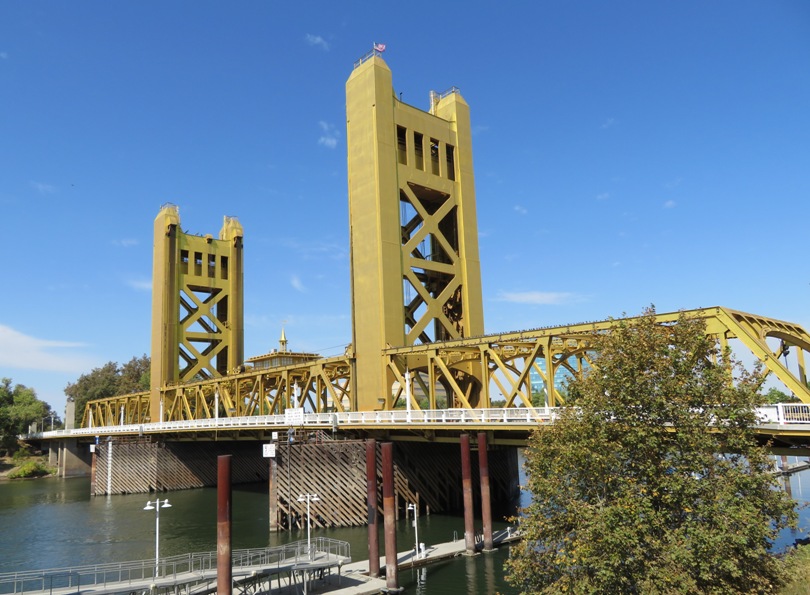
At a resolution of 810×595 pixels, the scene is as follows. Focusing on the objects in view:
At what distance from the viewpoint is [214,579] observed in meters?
25.1

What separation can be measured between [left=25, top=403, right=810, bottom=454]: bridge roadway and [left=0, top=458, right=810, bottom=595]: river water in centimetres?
583

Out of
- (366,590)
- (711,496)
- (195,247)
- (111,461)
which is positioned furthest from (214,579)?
(195,247)

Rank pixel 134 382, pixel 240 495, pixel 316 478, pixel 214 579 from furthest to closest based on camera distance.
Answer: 1. pixel 134 382
2. pixel 240 495
3. pixel 316 478
4. pixel 214 579

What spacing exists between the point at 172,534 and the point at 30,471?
199ft

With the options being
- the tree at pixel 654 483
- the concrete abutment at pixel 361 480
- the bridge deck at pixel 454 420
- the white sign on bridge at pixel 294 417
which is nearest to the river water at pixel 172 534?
the concrete abutment at pixel 361 480

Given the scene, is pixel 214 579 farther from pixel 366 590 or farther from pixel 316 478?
pixel 316 478

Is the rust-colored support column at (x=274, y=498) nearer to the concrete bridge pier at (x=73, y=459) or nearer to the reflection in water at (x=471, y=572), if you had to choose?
the reflection in water at (x=471, y=572)

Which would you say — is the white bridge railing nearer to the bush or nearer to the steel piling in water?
the steel piling in water

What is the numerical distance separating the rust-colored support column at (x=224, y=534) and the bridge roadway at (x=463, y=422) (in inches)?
505

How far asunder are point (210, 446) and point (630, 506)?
66.9 meters

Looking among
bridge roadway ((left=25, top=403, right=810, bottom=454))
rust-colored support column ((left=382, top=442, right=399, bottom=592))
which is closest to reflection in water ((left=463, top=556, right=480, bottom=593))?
rust-colored support column ((left=382, top=442, right=399, bottom=592))

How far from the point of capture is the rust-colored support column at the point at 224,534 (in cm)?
2339

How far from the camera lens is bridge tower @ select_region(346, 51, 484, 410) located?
1855 inches

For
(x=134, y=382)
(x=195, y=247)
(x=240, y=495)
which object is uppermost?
(x=195, y=247)
